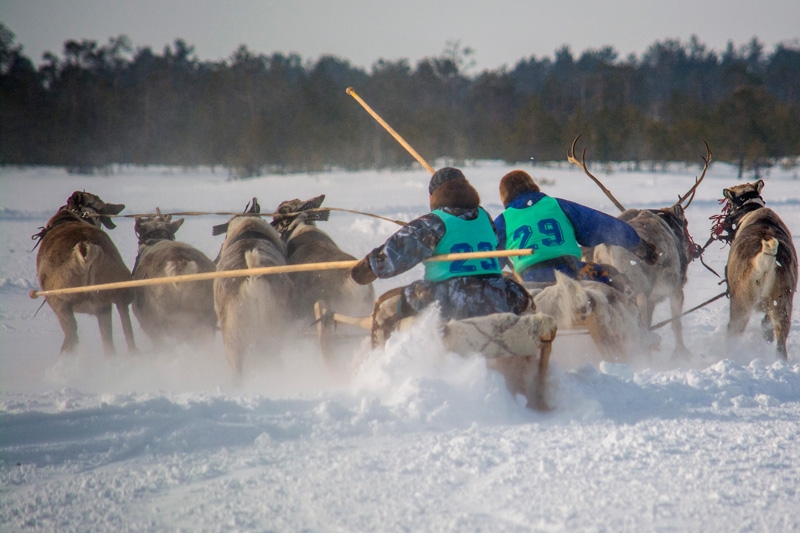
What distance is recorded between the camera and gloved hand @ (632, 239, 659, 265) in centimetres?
439

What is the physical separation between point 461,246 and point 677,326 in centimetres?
255

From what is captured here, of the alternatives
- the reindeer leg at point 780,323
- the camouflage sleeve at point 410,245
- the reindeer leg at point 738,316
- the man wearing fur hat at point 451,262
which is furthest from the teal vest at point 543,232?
the reindeer leg at point 780,323

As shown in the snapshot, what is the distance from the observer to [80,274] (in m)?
5.08

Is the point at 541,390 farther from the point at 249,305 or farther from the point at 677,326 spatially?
the point at 677,326

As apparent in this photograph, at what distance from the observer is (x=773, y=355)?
4.60 m

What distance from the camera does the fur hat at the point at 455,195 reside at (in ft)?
11.3

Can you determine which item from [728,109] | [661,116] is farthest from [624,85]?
[728,109]

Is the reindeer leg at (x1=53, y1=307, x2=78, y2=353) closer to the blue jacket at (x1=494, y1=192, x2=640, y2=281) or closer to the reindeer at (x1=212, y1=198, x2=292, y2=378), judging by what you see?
the reindeer at (x1=212, y1=198, x2=292, y2=378)

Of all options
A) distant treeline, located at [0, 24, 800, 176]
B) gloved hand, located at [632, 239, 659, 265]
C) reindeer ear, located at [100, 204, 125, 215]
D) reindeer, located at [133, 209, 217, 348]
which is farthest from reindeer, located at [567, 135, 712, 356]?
distant treeline, located at [0, 24, 800, 176]

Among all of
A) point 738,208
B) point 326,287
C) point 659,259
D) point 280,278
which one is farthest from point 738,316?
point 280,278

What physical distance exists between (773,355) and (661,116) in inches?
1296

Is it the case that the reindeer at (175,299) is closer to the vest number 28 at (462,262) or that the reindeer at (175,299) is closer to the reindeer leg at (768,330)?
the vest number 28 at (462,262)

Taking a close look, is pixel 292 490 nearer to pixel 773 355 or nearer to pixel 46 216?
pixel 773 355

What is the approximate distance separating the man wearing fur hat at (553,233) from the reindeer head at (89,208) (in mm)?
3564
